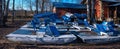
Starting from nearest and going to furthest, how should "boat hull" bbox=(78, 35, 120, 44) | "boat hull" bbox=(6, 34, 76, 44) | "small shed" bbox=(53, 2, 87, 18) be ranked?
"boat hull" bbox=(6, 34, 76, 44) < "boat hull" bbox=(78, 35, 120, 44) < "small shed" bbox=(53, 2, 87, 18)

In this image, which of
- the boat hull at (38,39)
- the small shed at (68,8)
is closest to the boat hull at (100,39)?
the boat hull at (38,39)

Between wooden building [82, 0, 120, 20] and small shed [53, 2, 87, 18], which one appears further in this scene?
small shed [53, 2, 87, 18]

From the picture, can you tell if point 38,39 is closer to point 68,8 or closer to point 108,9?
point 108,9

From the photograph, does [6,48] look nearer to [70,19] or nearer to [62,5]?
[70,19]

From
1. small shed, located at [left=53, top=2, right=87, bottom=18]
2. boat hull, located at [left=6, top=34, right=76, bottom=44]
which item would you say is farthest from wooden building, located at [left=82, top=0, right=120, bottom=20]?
boat hull, located at [left=6, top=34, right=76, bottom=44]

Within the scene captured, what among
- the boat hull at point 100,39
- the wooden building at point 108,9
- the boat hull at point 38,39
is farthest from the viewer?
the wooden building at point 108,9

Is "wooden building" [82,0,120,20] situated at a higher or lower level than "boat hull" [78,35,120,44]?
higher

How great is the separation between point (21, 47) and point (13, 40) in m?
1.48

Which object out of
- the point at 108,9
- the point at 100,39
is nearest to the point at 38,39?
the point at 100,39

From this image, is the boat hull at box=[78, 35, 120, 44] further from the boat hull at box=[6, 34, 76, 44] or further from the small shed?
the small shed

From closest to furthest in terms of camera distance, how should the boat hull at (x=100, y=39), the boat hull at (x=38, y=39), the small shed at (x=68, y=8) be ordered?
1. the boat hull at (x=38, y=39)
2. the boat hull at (x=100, y=39)
3. the small shed at (x=68, y=8)

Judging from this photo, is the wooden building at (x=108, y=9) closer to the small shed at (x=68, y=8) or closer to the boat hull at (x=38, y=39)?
the small shed at (x=68, y=8)

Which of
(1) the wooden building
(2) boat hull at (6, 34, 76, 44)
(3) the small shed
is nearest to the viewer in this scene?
(2) boat hull at (6, 34, 76, 44)

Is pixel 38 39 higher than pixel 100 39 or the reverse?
higher
